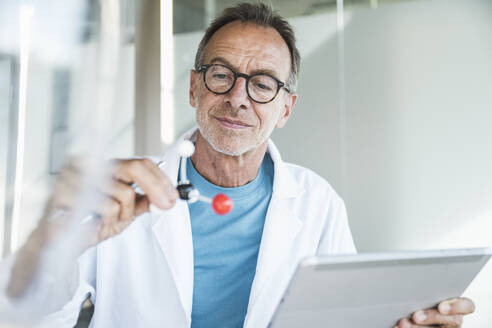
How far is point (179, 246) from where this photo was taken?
1.27m

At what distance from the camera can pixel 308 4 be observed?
2422 mm

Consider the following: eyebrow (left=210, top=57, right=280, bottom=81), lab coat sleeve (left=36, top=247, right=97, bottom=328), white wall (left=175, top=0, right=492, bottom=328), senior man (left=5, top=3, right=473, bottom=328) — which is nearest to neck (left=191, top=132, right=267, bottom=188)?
senior man (left=5, top=3, right=473, bottom=328)

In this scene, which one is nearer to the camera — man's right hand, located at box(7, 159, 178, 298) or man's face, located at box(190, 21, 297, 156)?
man's right hand, located at box(7, 159, 178, 298)

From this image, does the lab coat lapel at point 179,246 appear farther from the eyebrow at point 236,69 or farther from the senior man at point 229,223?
the eyebrow at point 236,69

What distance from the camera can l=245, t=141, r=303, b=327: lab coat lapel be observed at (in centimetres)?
125

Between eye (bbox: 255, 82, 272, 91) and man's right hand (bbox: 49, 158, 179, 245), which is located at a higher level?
eye (bbox: 255, 82, 272, 91)

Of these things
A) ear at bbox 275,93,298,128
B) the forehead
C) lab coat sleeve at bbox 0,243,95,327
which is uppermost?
the forehead

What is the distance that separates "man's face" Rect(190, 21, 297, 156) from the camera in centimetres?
133

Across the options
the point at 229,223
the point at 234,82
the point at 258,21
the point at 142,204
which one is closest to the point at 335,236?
the point at 229,223

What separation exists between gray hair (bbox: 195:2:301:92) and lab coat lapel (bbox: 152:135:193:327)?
0.51 m

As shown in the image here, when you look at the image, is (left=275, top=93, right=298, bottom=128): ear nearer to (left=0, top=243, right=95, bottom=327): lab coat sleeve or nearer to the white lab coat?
the white lab coat

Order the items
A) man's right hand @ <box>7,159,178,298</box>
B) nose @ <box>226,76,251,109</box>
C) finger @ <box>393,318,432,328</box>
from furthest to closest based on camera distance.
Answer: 1. nose @ <box>226,76,251,109</box>
2. finger @ <box>393,318,432,328</box>
3. man's right hand @ <box>7,159,178,298</box>

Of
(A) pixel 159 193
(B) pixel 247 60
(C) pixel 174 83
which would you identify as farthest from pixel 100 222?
(C) pixel 174 83

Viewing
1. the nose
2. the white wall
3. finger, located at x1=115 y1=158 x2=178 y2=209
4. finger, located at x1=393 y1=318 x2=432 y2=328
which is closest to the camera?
finger, located at x1=115 y1=158 x2=178 y2=209
